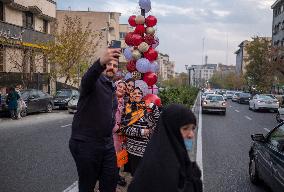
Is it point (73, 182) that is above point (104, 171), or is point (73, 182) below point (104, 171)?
below

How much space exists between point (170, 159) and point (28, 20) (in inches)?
1353

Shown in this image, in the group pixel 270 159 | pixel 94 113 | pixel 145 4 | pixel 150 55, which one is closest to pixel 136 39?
pixel 150 55

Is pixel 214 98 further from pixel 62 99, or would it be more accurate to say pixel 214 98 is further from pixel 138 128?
pixel 138 128

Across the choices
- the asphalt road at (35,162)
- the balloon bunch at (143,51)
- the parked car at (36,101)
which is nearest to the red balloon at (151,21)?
the balloon bunch at (143,51)

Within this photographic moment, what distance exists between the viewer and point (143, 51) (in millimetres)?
9820

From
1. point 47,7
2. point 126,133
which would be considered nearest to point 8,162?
point 126,133

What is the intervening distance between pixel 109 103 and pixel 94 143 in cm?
42

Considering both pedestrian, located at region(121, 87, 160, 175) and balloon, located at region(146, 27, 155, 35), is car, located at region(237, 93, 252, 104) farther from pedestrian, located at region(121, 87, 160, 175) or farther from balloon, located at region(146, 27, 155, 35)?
pedestrian, located at region(121, 87, 160, 175)

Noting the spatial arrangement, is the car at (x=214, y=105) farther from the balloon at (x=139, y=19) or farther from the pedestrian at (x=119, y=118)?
the pedestrian at (x=119, y=118)

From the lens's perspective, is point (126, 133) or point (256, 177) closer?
point (126, 133)

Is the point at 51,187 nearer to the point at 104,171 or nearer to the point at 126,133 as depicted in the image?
the point at 126,133

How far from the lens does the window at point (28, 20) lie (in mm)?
34156

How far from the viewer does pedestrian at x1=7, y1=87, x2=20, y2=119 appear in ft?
63.0

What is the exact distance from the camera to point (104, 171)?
4102mm
